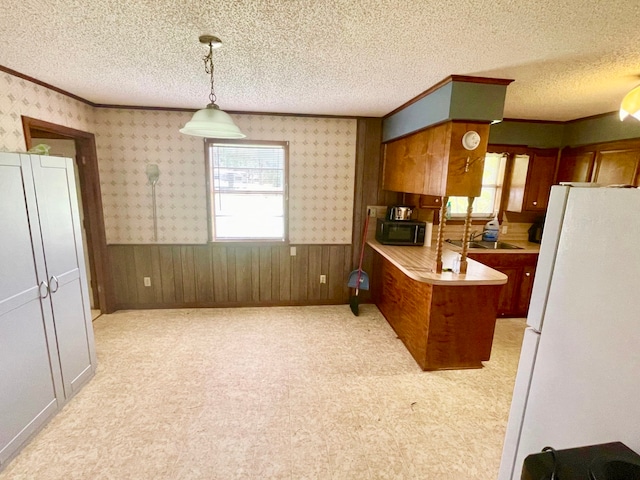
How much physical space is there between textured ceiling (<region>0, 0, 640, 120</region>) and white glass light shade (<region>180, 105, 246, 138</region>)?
37cm

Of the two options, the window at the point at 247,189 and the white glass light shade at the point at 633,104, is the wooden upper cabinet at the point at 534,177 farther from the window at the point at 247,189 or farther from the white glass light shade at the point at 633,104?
the window at the point at 247,189

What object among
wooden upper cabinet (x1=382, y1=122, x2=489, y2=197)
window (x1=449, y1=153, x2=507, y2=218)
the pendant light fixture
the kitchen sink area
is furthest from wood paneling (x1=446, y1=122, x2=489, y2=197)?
window (x1=449, y1=153, x2=507, y2=218)

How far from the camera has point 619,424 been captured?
79 cm

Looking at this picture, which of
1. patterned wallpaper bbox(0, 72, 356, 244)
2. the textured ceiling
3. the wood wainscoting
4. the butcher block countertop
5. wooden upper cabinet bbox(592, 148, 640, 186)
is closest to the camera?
the textured ceiling

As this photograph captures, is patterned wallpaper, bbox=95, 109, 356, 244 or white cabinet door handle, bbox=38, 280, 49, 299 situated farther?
patterned wallpaper, bbox=95, 109, 356, 244

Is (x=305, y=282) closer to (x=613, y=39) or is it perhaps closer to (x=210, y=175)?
(x=210, y=175)

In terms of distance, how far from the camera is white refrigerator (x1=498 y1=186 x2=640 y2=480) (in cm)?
78

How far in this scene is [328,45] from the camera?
1715 millimetres

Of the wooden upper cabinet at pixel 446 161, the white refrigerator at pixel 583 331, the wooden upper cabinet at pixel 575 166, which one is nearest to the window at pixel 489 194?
the wooden upper cabinet at pixel 575 166

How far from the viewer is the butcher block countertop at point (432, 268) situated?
2.46 metres

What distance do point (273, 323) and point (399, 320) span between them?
143 centimetres

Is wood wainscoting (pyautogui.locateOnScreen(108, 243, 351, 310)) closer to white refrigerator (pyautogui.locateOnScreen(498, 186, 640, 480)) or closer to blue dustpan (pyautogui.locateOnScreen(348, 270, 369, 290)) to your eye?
blue dustpan (pyautogui.locateOnScreen(348, 270, 369, 290))

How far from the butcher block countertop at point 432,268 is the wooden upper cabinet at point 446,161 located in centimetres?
67

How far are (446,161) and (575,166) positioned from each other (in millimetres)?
2540
